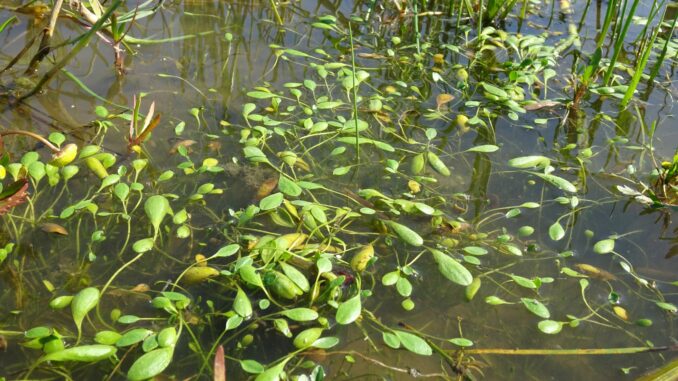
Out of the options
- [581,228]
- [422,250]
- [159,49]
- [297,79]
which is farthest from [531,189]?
[159,49]

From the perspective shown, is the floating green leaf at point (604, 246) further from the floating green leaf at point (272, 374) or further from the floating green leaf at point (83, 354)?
the floating green leaf at point (83, 354)

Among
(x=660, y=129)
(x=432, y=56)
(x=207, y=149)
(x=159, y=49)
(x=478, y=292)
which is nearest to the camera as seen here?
(x=478, y=292)

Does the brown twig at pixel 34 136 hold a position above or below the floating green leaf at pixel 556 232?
above

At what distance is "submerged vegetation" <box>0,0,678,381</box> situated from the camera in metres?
1.53

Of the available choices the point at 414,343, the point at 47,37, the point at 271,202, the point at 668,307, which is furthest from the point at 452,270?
the point at 47,37

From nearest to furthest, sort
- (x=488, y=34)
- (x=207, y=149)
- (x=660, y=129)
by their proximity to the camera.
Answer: (x=207, y=149) < (x=660, y=129) < (x=488, y=34)

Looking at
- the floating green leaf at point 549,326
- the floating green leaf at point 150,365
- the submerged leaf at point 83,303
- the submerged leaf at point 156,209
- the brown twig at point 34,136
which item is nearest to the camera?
the floating green leaf at point 150,365

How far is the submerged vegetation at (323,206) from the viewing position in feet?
5.02

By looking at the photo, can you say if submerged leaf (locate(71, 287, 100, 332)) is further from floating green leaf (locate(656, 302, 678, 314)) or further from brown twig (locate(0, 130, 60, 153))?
floating green leaf (locate(656, 302, 678, 314))

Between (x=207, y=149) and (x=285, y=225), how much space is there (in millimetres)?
510

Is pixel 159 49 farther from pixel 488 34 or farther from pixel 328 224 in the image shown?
pixel 488 34

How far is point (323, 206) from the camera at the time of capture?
1.90 metres

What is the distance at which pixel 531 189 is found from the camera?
217 centimetres

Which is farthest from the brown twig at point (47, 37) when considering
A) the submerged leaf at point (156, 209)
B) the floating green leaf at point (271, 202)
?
the floating green leaf at point (271, 202)
